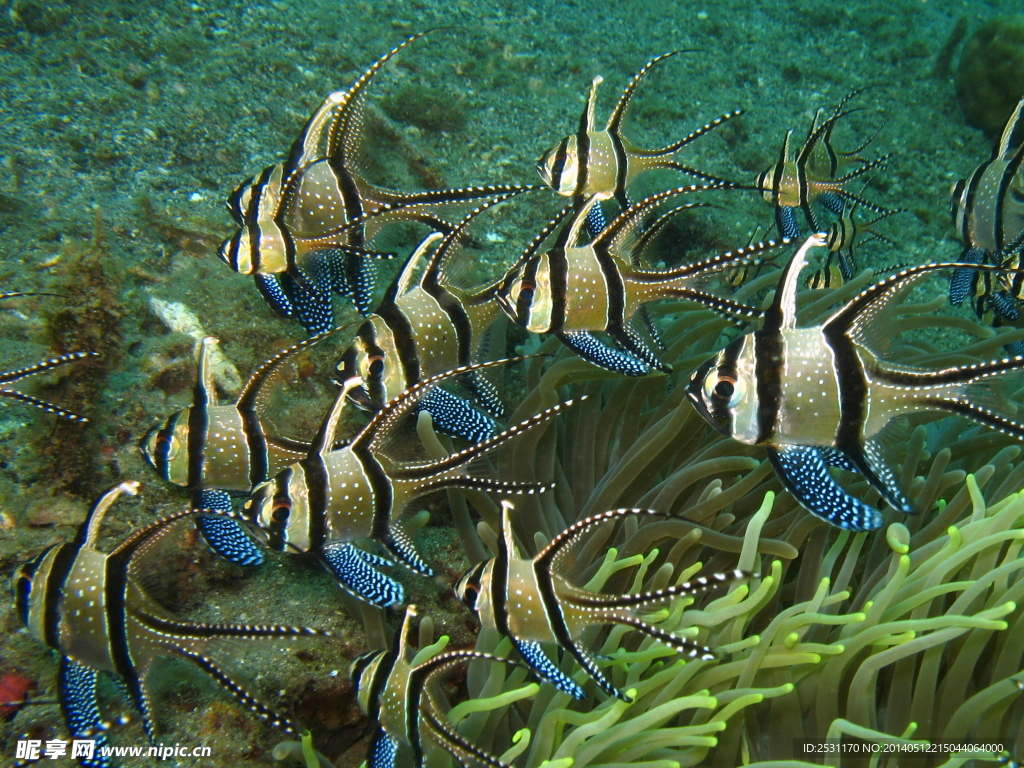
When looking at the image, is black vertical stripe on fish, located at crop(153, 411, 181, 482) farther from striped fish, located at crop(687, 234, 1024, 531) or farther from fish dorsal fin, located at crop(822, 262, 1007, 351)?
fish dorsal fin, located at crop(822, 262, 1007, 351)

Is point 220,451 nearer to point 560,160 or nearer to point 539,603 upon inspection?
point 539,603

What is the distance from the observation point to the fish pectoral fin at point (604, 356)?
2.13 metres

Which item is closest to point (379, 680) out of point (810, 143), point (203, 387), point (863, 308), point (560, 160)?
point (203, 387)

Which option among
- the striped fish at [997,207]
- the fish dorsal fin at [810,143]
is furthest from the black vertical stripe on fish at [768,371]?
the fish dorsal fin at [810,143]

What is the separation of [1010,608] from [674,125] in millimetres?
4792

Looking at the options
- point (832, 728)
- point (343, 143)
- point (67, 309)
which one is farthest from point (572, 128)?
point (832, 728)

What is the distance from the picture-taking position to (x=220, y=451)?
6.46 ft

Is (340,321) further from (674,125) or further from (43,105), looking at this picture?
(674,125)

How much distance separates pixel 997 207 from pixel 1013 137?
0.39 m

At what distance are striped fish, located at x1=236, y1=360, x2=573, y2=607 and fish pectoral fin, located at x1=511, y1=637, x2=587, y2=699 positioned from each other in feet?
1.29

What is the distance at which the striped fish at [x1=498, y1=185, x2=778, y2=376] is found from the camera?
212 cm

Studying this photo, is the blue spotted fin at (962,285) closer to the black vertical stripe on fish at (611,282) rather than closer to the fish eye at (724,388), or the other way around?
the black vertical stripe on fish at (611,282)

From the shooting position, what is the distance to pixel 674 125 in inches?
214

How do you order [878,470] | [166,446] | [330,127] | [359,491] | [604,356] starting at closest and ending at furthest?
1. [878,470]
2. [359,491]
3. [166,446]
4. [604,356]
5. [330,127]
